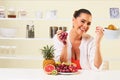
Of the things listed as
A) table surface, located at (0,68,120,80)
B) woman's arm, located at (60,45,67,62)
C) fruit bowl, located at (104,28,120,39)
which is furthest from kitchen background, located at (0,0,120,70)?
table surface, located at (0,68,120,80)

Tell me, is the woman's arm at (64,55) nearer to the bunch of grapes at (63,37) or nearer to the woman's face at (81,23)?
the bunch of grapes at (63,37)

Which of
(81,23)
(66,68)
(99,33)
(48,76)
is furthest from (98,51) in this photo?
(48,76)

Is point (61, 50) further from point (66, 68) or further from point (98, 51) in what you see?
point (66, 68)

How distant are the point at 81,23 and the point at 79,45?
0.28 metres

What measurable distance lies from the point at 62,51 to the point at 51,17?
49 cm

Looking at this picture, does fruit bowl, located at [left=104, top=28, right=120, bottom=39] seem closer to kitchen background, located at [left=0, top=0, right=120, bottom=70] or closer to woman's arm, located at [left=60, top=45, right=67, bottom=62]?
kitchen background, located at [left=0, top=0, right=120, bottom=70]

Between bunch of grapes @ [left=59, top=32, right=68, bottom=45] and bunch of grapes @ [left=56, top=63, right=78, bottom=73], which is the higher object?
bunch of grapes @ [left=59, top=32, right=68, bottom=45]

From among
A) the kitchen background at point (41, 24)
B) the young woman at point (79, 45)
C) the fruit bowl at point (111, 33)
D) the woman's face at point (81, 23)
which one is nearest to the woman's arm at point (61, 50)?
the young woman at point (79, 45)

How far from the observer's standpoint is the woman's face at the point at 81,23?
Answer: 337 cm

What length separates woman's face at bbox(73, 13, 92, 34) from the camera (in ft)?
11.1

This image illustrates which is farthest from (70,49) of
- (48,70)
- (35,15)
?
(48,70)

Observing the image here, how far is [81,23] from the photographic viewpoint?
337 centimetres

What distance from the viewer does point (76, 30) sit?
339cm

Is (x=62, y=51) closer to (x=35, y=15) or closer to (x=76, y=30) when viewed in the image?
(x=76, y=30)
